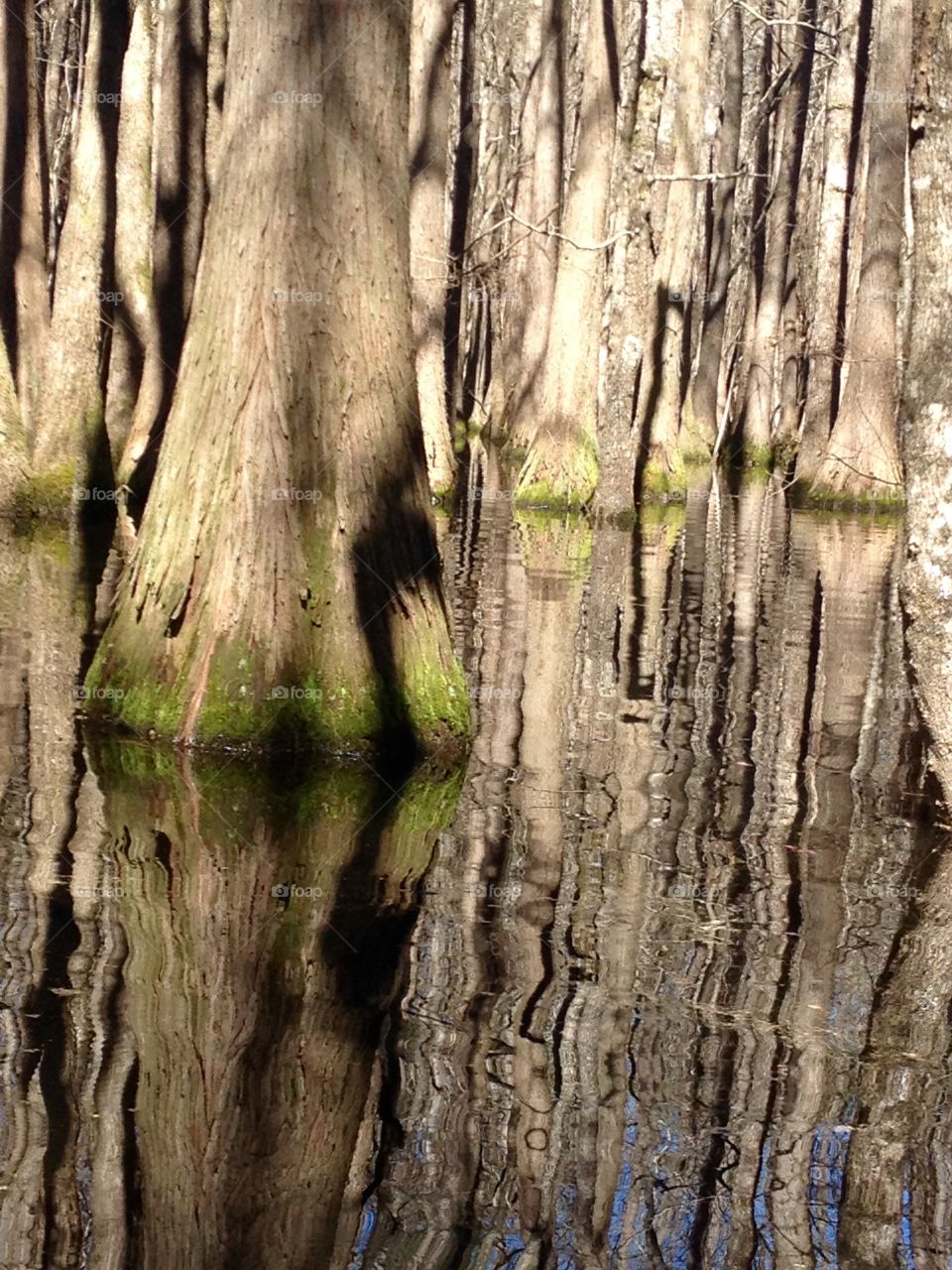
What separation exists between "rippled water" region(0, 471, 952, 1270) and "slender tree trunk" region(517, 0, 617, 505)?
1165 cm

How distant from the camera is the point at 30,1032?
11.9ft

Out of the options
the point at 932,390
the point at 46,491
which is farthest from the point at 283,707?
the point at 46,491

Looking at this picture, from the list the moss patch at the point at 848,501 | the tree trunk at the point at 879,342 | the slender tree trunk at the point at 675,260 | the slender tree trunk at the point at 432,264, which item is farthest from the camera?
the moss patch at the point at 848,501

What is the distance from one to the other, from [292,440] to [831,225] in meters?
21.1

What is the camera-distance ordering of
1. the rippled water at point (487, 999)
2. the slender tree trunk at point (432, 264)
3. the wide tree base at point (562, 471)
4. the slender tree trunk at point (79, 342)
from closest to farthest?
the rippled water at point (487, 999) → the slender tree trunk at point (79, 342) → the slender tree trunk at point (432, 264) → the wide tree base at point (562, 471)

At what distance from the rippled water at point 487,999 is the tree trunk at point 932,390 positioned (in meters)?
0.73

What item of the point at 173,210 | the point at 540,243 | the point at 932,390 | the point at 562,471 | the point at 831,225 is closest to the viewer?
the point at 932,390

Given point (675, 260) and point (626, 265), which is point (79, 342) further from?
point (675, 260)

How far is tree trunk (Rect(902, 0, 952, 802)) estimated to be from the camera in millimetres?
5391

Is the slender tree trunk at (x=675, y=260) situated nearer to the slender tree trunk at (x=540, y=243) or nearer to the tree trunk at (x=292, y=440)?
the slender tree trunk at (x=540, y=243)

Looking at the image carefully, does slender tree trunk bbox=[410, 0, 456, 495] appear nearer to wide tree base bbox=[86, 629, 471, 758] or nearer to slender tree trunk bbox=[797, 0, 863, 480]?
slender tree trunk bbox=[797, 0, 863, 480]

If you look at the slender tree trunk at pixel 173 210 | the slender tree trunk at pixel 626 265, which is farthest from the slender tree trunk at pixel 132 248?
the slender tree trunk at pixel 626 265

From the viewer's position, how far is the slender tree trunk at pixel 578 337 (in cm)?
1922

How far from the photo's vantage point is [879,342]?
2253cm
